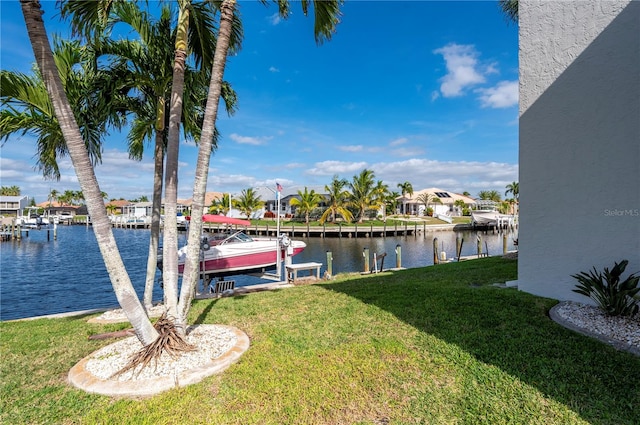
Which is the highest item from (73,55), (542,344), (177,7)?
(177,7)

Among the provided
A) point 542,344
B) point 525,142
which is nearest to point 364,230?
point 525,142

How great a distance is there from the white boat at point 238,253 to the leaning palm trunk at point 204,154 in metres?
7.41

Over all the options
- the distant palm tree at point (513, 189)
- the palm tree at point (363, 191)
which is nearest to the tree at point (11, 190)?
the palm tree at point (363, 191)

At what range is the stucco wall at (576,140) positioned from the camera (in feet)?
18.2

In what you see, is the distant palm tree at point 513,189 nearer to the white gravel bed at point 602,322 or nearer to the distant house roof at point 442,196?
the distant house roof at point 442,196

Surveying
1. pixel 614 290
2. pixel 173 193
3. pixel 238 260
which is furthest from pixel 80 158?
pixel 238 260

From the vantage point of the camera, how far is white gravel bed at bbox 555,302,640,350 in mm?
4465

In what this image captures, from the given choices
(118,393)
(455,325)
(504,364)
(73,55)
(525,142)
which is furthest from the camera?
(525,142)

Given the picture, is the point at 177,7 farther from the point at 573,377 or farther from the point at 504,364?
the point at 573,377

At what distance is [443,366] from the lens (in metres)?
3.91

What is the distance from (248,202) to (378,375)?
46258mm

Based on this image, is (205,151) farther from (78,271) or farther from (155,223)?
(78,271)

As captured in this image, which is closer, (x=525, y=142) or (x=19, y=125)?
(x=19, y=125)

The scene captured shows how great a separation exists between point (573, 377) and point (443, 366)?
4.55 feet
